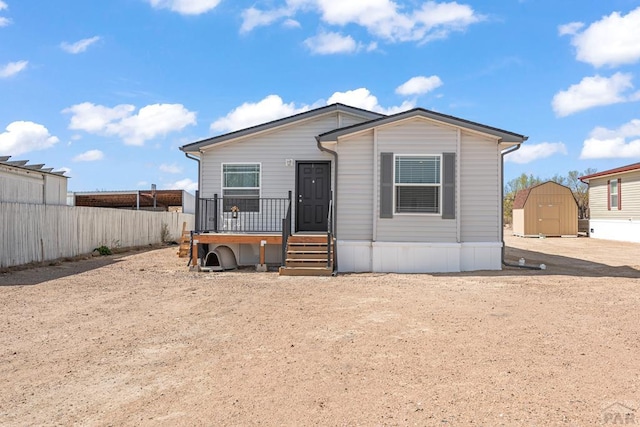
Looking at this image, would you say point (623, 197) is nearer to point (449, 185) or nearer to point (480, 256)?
point (480, 256)

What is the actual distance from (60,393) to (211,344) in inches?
58.3

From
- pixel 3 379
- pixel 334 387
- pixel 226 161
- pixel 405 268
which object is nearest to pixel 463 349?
pixel 334 387

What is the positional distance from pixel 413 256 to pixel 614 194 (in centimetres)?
1713

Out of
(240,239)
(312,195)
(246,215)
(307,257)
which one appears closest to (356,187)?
(312,195)

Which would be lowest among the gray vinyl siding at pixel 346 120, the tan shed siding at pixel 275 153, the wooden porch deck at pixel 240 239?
the wooden porch deck at pixel 240 239

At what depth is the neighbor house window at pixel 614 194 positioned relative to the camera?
70.3 feet

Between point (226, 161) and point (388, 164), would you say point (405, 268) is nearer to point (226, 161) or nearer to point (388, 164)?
point (388, 164)

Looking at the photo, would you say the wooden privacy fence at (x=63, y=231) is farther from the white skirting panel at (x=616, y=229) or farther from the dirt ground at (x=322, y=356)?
the white skirting panel at (x=616, y=229)

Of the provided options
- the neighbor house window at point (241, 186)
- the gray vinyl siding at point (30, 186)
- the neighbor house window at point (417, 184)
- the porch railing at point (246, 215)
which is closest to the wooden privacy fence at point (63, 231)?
the gray vinyl siding at point (30, 186)

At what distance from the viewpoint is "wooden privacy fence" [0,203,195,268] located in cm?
1129

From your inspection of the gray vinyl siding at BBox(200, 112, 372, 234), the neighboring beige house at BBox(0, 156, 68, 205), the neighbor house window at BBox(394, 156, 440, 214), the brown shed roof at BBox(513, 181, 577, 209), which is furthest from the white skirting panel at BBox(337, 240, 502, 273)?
the brown shed roof at BBox(513, 181, 577, 209)

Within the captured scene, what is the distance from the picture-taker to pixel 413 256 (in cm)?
1015

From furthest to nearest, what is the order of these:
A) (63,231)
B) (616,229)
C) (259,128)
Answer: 1. (616,229)
2. (63,231)
3. (259,128)

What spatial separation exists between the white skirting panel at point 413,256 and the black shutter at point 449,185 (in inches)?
29.5
